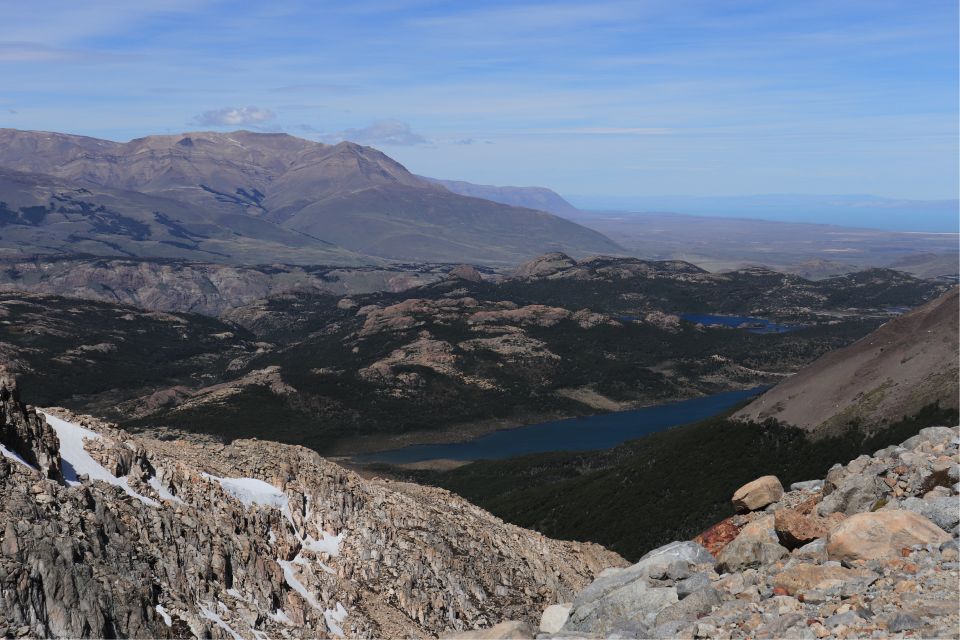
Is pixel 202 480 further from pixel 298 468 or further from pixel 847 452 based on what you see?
pixel 847 452

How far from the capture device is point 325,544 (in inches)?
2621

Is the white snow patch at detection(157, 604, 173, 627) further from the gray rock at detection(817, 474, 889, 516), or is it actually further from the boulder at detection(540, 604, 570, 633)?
the gray rock at detection(817, 474, 889, 516)

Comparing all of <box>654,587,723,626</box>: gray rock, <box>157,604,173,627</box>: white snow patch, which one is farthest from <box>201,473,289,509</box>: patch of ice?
<box>654,587,723,626</box>: gray rock

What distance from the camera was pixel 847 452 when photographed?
14425cm

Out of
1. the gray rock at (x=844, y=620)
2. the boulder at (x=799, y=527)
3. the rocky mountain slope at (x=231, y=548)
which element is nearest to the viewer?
the gray rock at (x=844, y=620)

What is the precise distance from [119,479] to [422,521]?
28757 mm

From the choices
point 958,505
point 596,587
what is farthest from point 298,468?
point 958,505

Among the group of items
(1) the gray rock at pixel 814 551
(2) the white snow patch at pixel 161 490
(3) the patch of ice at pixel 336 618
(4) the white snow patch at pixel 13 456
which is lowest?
(3) the patch of ice at pixel 336 618

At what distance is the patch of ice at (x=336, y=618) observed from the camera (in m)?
56.8

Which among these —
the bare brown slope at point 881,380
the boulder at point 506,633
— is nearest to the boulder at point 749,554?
the boulder at point 506,633

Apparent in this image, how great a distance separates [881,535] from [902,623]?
4.81 meters

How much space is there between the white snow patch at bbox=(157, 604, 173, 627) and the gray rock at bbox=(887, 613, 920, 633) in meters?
37.2

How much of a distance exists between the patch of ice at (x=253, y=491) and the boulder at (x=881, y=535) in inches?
1930

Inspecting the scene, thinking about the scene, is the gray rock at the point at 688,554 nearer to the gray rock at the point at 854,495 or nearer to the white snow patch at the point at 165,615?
the gray rock at the point at 854,495
